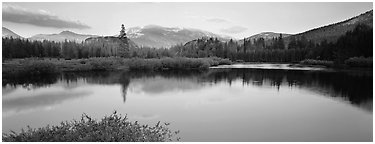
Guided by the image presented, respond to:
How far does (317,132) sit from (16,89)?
17646 millimetres

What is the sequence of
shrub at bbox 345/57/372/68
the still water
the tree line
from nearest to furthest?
the still water, shrub at bbox 345/57/372/68, the tree line

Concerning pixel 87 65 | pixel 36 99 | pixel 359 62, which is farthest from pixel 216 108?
pixel 359 62

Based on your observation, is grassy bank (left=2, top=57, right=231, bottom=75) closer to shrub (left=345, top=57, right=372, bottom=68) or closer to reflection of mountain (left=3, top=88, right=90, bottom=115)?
reflection of mountain (left=3, top=88, right=90, bottom=115)

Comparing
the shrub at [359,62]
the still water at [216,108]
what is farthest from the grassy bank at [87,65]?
the shrub at [359,62]

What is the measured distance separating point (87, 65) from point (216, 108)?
23.6m

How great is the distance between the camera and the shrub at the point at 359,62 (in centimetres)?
3425

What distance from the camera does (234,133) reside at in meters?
9.52

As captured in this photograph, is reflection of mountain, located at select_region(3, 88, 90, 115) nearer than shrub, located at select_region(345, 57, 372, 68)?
Yes

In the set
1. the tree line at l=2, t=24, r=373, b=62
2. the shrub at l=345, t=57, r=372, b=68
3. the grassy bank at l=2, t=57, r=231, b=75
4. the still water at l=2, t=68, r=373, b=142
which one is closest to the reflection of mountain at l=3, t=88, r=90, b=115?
the still water at l=2, t=68, r=373, b=142

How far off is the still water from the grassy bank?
4.26 meters

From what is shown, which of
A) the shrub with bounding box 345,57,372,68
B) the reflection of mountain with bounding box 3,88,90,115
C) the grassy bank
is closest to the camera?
→ the reflection of mountain with bounding box 3,88,90,115

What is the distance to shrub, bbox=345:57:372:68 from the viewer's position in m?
34.2

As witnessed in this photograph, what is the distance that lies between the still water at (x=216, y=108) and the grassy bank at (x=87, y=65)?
426 cm

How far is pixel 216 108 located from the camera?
13688mm
